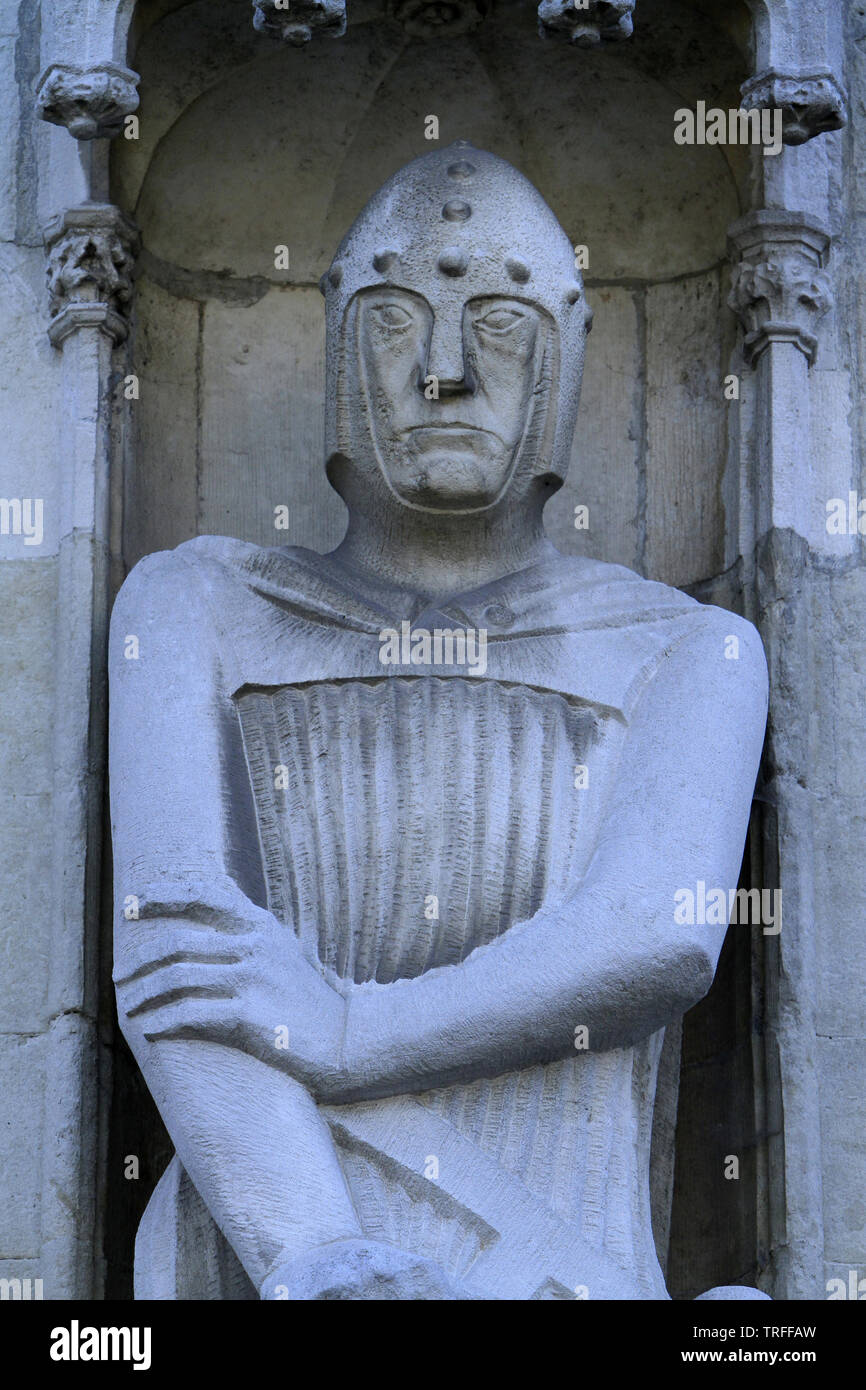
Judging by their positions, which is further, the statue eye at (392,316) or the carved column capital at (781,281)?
the carved column capital at (781,281)

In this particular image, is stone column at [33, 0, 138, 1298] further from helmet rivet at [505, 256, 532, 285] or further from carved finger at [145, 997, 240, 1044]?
helmet rivet at [505, 256, 532, 285]

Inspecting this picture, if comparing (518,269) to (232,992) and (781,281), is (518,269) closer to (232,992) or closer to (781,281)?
(781,281)

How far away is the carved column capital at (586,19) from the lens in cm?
769

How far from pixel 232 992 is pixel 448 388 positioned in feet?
4.55

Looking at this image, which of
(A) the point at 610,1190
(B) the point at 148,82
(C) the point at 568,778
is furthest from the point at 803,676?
(B) the point at 148,82

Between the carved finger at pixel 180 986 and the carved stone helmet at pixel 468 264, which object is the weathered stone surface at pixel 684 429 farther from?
the carved finger at pixel 180 986

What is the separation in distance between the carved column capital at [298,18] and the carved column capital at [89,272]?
2.14ft

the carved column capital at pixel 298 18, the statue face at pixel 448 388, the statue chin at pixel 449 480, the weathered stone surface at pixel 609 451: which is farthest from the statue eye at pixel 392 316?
the weathered stone surface at pixel 609 451

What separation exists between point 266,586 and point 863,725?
1.35 m

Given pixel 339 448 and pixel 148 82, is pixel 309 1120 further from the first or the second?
pixel 148 82

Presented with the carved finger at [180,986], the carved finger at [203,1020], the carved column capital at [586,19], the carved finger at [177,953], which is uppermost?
the carved column capital at [586,19]

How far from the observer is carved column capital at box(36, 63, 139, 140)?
307 inches

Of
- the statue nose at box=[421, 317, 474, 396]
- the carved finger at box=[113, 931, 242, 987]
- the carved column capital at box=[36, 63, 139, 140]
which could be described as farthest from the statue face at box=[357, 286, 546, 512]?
the carved finger at box=[113, 931, 242, 987]
